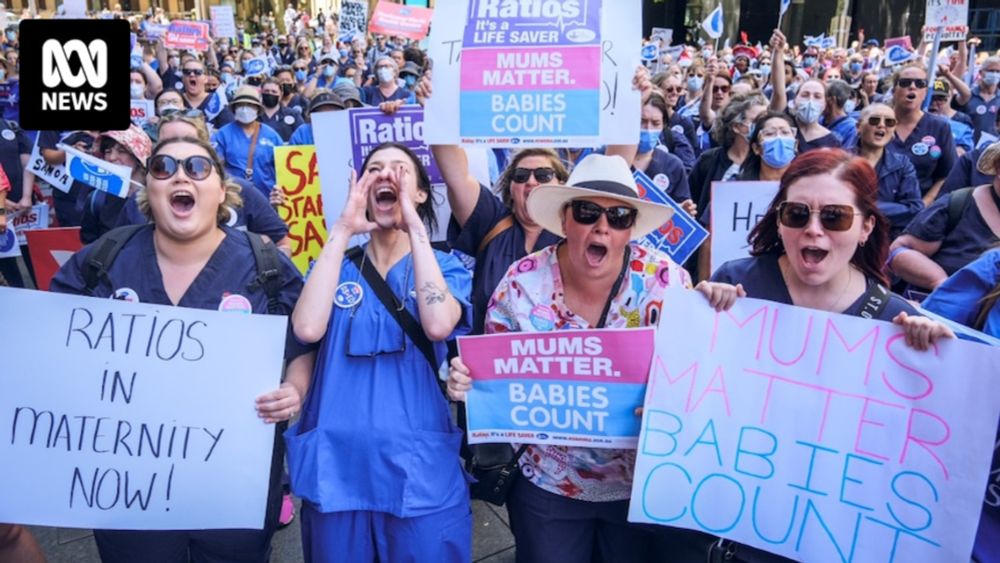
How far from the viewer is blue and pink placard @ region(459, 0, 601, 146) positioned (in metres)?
2.99

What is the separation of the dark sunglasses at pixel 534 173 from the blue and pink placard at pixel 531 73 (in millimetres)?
213

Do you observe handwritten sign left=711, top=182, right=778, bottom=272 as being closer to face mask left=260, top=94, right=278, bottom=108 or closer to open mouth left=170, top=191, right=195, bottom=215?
open mouth left=170, top=191, right=195, bottom=215

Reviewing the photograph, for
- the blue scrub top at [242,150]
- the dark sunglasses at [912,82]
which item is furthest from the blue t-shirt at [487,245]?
the dark sunglasses at [912,82]

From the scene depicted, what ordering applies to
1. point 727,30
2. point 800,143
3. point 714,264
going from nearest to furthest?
point 714,264, point 800,143, point 727,30

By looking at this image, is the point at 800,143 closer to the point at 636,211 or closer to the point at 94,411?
the point at 636,211

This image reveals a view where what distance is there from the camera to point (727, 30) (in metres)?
30.5

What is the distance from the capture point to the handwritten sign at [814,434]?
1854 millimetres

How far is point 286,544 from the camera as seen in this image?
11.5 ft

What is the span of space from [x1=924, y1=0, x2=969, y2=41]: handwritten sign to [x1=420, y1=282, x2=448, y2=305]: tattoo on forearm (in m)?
7.99

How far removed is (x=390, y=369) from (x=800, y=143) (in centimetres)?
379

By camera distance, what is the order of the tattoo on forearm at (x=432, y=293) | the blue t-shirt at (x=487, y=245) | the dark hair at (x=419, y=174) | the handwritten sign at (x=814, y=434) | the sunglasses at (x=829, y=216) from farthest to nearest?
the blue t-shirt at (x=487, y=245)
the dark hair at (x=419, y=174)
the tattoo on forearm at (x=432, y=293)
the sunglasses at (x=829, y=216)
the handwritten sign at (x=814, y=434)

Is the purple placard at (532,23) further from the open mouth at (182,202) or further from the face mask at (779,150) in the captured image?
the face mask at (779,150)

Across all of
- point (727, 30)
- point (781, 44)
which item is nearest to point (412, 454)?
point (781, 44)

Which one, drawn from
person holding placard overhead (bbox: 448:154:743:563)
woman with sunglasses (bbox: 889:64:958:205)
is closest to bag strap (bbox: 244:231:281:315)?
person holding placard overhead (bbox: 448:154:743:563)
